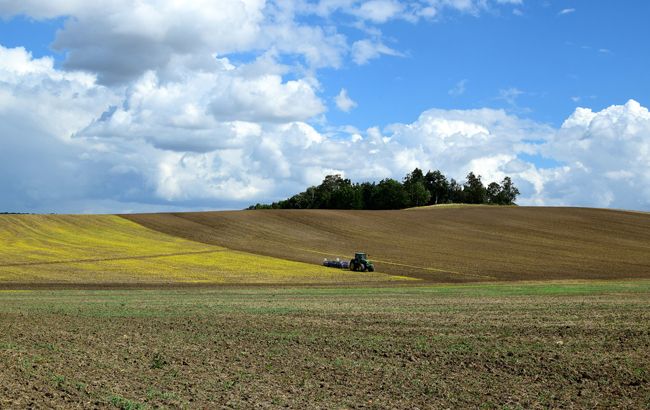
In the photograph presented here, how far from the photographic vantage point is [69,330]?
22609 mm

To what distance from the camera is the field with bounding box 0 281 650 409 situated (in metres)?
13.6

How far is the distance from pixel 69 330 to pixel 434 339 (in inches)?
456

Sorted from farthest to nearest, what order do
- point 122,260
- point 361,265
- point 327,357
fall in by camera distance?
point 361,265 → point 122,260 → point 327,357

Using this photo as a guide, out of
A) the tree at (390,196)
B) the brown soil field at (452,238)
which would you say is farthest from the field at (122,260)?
the tree at (390,196)

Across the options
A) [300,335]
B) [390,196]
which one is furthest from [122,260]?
[390,196]

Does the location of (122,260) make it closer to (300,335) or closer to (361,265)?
(361,265)

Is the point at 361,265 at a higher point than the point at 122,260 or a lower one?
higher

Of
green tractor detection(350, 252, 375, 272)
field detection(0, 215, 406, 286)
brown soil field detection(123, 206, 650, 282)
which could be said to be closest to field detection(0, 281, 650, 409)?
field detection(0, 215, 406, 286)

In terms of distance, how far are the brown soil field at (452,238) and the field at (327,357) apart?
35529mm

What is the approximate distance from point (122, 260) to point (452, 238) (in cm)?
4150

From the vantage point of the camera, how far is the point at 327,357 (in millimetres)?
18156

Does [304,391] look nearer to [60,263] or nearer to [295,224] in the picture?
[60,263]

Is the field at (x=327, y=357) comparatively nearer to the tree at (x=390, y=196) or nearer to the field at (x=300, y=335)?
the field at (x=300, y=335)

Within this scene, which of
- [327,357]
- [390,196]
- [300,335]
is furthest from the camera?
[390,196]
